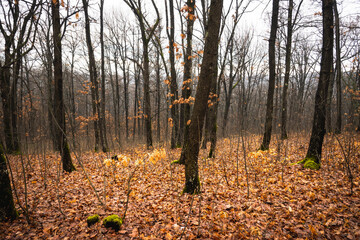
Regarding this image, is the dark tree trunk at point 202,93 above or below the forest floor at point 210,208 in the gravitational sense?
above

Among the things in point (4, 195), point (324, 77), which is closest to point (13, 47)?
point (4, 195)

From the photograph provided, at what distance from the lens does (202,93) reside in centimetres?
388

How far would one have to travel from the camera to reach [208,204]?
3762 mm

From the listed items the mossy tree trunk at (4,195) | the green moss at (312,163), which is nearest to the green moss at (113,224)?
the mossy tree trunk at (4,195)

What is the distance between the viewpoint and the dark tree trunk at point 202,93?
3814 millimetres

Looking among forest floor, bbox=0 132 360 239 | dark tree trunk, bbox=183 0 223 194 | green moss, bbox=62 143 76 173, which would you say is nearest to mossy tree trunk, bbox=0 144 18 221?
forest floor, bbox=0 132 360 239

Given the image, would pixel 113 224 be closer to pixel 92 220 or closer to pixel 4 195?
pixel 92 220

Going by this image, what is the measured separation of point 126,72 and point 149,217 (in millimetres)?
19736

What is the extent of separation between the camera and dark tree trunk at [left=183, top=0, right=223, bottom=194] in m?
3.81

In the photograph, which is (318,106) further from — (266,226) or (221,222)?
(221,222)

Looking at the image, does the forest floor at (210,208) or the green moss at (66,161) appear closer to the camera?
the forest floor at (210,208)

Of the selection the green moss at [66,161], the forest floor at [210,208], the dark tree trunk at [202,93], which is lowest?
the forest floor at [210,208]

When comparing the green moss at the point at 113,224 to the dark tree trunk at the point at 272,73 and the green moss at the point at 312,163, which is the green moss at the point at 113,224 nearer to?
the green moss at the point at 312,163

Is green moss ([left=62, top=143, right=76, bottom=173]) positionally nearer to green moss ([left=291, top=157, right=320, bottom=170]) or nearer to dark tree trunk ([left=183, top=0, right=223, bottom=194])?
dark tree trunk ([left=183, top=0, right=223, bottom=194])
